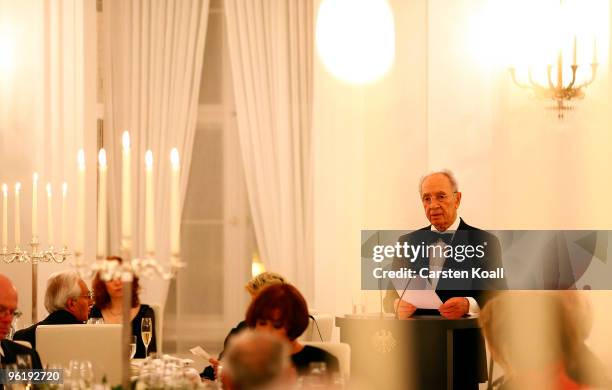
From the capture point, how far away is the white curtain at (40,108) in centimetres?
707

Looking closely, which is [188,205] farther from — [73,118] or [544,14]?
[544,14]

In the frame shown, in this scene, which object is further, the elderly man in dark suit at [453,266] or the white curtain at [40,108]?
the white curtain at [40,108]

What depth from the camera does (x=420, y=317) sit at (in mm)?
5133

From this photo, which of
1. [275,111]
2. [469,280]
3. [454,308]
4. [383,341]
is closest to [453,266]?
[469,280]

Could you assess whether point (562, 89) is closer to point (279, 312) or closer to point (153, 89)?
point (153, 89)

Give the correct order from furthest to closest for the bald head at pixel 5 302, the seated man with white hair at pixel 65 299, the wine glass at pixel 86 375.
→ the seated man with white hair at pixel 65 299 → the bald head at pixel 5 302 → the wine glass at pixel 86 375

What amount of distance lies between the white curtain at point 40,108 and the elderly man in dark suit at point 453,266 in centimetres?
265

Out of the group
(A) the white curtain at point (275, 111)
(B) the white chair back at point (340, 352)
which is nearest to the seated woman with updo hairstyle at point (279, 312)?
(B) the white chair back at point (340, 352)

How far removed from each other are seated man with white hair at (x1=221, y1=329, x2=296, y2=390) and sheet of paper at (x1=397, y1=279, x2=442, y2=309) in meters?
3.03

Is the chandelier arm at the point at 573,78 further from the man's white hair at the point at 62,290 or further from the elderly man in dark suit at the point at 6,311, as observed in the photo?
the elderly man in dark suit at the point at 6,311

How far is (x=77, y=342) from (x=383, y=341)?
1500 millimetres

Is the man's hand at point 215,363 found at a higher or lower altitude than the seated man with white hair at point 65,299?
lower

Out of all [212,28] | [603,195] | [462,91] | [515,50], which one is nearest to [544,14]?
[515,50]

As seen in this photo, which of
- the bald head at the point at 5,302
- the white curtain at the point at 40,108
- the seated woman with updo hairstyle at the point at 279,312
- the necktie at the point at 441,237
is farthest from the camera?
the white curtain at the point at 40,108
